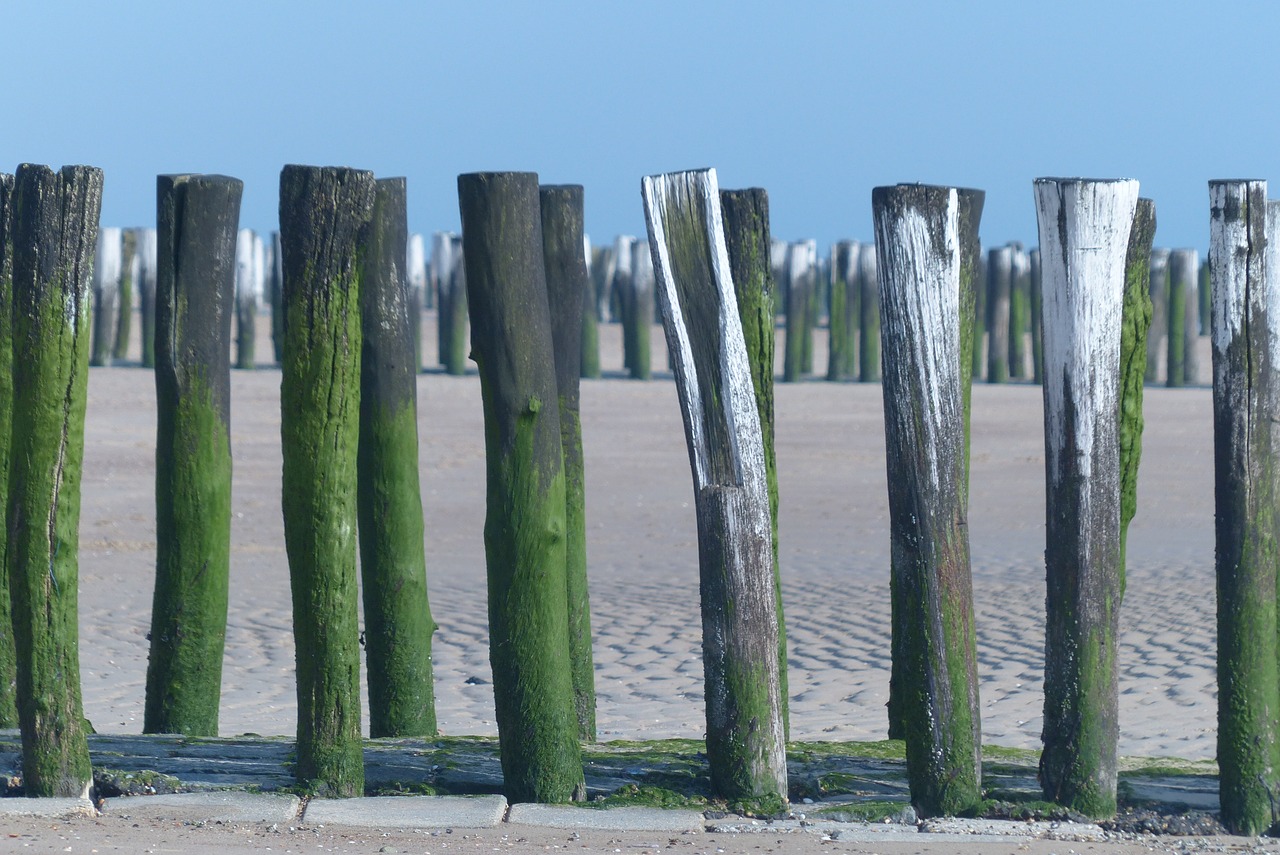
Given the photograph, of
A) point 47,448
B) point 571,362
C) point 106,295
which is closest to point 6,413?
point 47,448

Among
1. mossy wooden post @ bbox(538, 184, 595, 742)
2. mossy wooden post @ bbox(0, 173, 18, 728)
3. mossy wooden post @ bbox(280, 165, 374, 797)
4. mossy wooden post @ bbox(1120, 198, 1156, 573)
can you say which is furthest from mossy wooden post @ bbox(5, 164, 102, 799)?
mossy wooden post @ bbox(1120, 198, 1156, 573)

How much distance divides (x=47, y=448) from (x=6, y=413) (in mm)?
842

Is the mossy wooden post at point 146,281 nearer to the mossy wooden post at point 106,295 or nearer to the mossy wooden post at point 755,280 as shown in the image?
the mossy wooden post at point 106,295

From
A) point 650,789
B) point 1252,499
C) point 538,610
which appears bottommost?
point 650,789

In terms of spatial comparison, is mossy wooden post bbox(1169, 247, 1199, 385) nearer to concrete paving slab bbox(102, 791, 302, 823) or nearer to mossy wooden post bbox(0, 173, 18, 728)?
mossy wooden post bbox(0, 173, 18, 728)

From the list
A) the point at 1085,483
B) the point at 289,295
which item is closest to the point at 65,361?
the point at 289,295

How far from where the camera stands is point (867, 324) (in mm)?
22609

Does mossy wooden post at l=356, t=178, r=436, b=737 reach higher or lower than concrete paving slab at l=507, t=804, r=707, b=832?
higher

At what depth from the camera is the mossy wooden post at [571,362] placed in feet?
16.1

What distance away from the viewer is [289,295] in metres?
4.18

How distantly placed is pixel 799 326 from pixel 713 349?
61.8 ft

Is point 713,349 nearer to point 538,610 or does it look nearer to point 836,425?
point 538,610

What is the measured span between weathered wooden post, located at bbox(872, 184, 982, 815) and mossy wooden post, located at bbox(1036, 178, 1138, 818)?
0.75ft

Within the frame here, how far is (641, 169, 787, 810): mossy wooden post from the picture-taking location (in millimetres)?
4152
